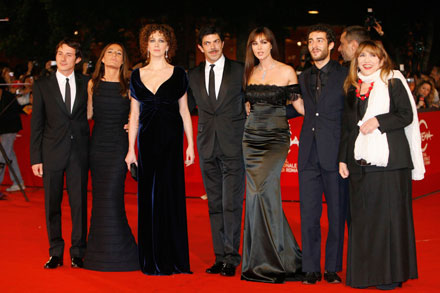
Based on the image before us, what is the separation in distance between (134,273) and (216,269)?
76 centimetres

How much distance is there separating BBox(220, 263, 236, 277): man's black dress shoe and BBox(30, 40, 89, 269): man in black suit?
1399 mm

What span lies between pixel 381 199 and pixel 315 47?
1.40 m

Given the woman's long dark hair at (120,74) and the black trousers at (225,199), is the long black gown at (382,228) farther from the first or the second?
the woman's long dark hair at (120,74)

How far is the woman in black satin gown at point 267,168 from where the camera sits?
6219 millimetres

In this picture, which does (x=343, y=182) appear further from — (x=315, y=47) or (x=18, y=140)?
(x=18, y=140)

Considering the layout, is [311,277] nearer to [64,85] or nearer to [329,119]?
[329,119]

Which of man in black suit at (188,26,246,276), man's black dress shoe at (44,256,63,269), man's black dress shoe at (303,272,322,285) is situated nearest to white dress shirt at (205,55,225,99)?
man in black suit at (188,26,246,276)

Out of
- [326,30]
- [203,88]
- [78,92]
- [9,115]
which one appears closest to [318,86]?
[326,30]

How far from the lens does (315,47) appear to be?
611 cm

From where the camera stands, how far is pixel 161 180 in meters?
6.55

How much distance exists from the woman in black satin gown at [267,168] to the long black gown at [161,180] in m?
0.66

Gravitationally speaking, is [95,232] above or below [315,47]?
below

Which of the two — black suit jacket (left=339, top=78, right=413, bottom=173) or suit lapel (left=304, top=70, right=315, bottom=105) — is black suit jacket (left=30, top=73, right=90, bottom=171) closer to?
suit lapel (left=304, top=70, right=315, bottom=105)

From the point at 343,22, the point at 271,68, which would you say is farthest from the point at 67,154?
the point at 343,22
